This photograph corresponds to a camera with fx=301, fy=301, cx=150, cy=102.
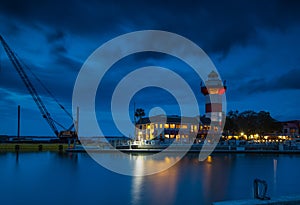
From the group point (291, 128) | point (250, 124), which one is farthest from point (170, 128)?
point (291, 128)

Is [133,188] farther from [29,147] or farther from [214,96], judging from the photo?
[214,96]

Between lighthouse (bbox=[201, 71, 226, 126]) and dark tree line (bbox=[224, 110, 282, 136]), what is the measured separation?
141 inches

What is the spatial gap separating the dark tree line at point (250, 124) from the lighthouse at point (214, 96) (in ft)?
11.8

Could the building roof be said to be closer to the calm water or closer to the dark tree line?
the dark tree line

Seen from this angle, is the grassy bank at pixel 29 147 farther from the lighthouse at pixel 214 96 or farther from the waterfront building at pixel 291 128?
the waterfront building at pixel 291 128

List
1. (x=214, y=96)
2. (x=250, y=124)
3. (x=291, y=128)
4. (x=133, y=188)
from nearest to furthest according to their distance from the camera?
(x=133, y=188)
(x=250, y=124)
(x=214, y=96)
(x=291, y=128)

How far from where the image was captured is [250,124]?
87562 mm

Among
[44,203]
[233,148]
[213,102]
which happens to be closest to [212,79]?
[213,102]

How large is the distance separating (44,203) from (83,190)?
4.74 m

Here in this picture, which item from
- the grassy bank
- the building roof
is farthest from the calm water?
the building roof

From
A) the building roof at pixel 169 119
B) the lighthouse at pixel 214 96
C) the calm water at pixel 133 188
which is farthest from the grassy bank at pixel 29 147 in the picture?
the lighthouse at pixel 214 96

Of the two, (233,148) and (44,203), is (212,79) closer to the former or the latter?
(233,148)

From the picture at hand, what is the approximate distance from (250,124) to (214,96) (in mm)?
14759

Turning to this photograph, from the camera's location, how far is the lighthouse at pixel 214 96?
94.2m
